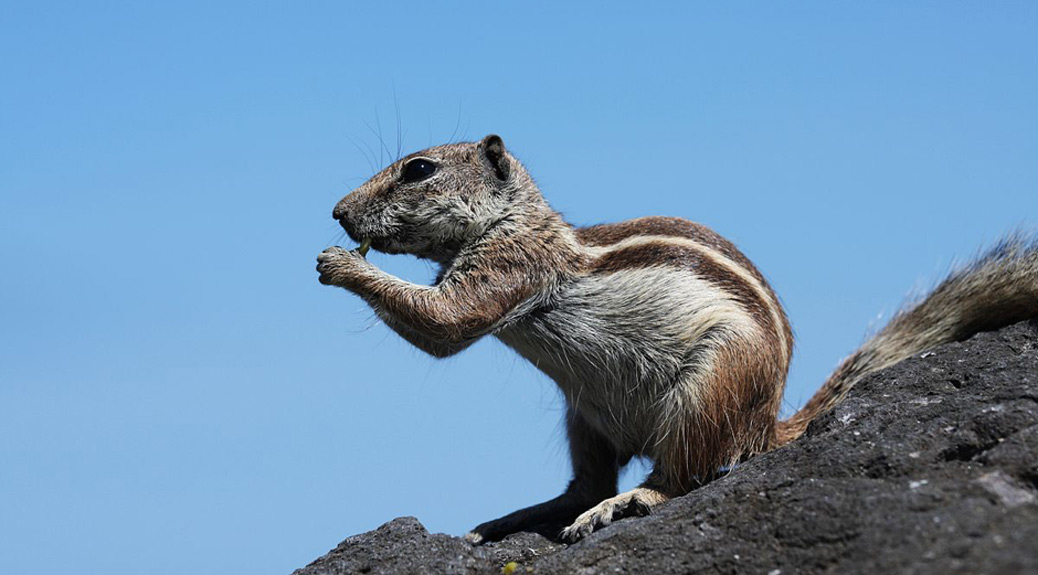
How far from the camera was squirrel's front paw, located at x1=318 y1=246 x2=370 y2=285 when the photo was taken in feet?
25.0

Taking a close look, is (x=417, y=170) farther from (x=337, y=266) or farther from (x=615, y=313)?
(x=615, y=313)

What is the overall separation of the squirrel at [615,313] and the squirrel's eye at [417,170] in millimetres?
13

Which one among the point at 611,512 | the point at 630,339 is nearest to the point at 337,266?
the point at 630,339

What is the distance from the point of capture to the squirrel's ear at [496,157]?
27.1 feet

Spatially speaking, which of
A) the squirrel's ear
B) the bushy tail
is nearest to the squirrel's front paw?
the squirrel's ear

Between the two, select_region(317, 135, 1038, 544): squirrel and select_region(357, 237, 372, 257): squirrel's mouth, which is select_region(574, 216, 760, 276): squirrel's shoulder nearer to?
select_region(317, 135, 1038, 544): squirrel

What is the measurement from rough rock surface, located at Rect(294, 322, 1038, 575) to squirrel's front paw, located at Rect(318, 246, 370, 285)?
6.36ft

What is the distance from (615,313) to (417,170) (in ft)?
5.99

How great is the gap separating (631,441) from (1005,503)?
3243 millimetres

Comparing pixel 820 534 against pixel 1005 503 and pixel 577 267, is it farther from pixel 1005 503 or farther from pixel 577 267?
pixel 577 267

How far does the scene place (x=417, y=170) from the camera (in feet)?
26.5

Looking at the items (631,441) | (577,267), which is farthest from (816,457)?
(577,267)

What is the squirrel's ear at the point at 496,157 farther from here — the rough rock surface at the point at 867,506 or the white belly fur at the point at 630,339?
the rough rock surface at the point at 867,506

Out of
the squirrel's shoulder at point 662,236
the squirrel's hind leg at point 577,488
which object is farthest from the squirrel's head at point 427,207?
the squirrel's hind leg at point 577,488
